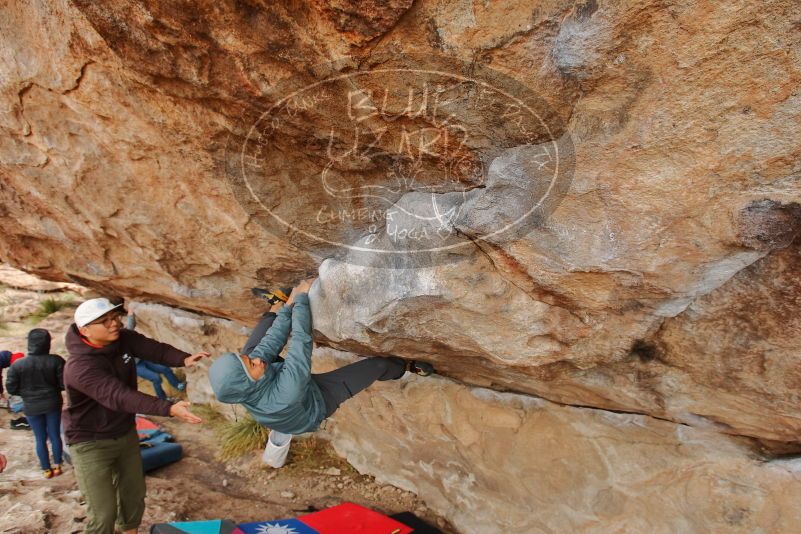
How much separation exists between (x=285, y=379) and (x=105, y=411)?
109 centimetres

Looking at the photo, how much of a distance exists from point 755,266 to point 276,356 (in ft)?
6.83

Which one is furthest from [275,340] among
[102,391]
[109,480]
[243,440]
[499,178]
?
[243,440]

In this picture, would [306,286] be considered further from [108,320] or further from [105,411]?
[105,411]

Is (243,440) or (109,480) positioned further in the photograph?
(243,440)

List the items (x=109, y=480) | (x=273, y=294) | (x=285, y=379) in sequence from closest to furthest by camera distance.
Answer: (x=285, y=379) → (x=109, y=480) → (x=273, y=294)

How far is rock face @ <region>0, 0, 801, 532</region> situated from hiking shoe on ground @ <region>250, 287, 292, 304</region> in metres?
0.15

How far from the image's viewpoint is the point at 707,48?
1.40 meters

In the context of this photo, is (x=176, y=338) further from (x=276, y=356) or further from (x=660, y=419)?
(x=660, y=419)

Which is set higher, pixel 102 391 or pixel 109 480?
pixel 102 391

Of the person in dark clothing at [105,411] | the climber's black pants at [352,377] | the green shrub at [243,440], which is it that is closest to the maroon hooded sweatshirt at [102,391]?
the person in dark clothing at [105,411]

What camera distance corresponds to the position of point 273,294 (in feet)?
10.2

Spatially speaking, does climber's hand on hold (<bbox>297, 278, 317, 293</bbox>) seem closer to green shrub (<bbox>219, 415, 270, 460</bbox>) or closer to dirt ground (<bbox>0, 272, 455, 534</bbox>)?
dirt ground (<bbox>0, 272, 455, 534</bbox>)

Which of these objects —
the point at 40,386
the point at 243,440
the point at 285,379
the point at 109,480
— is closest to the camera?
the point at 285,379

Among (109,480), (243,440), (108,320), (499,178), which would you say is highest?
(499,178)
